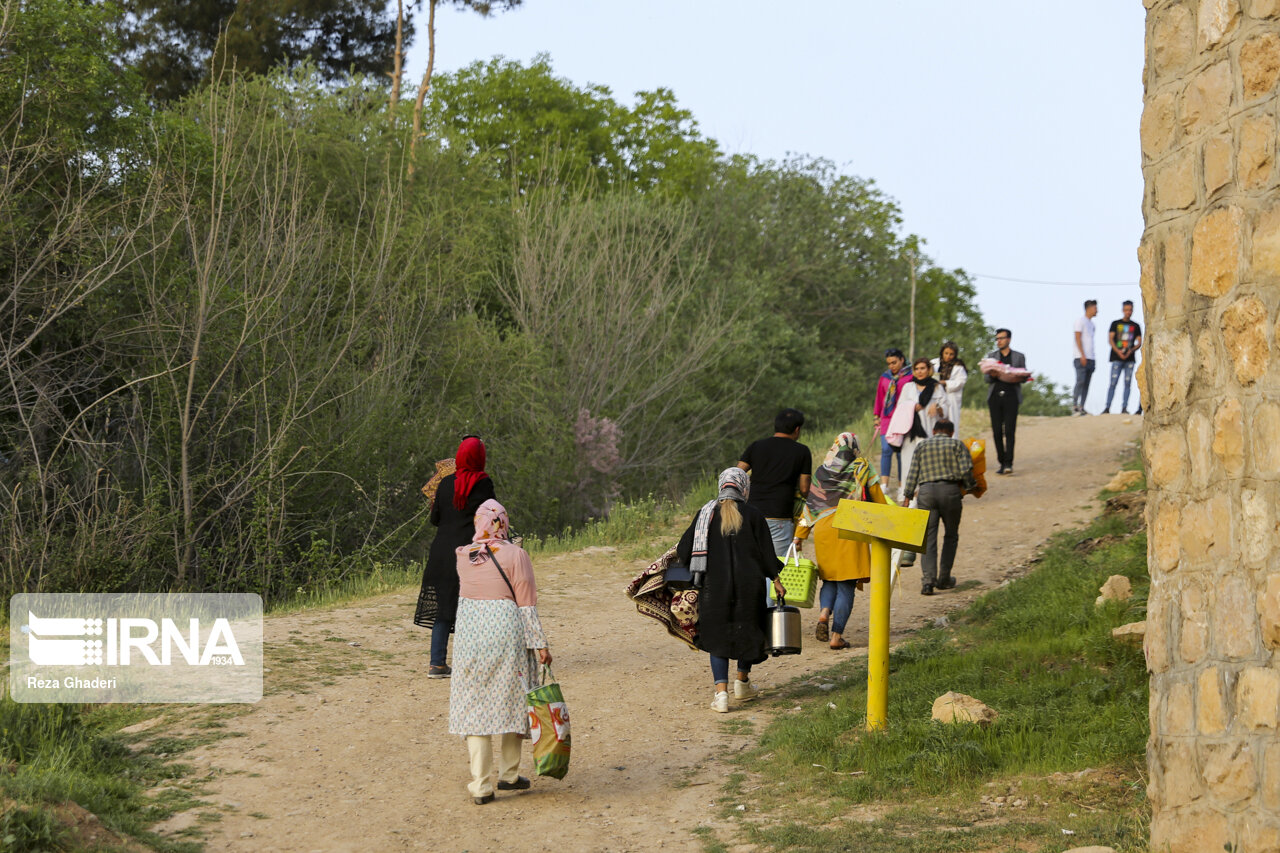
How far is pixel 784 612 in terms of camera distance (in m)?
8.52

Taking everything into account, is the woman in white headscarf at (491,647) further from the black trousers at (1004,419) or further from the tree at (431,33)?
the tree at (431,33)

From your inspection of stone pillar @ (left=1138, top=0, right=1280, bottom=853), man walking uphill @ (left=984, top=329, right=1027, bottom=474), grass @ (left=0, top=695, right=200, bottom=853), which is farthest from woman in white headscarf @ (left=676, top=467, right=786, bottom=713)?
man walking uphill @ (left=984, top=329, right=1027, bottom=474)

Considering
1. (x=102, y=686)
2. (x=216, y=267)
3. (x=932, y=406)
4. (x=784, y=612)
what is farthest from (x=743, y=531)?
(x=216, y=267)

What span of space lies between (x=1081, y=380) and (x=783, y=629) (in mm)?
14843

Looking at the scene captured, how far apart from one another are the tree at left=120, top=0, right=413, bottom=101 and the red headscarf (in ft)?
77.7

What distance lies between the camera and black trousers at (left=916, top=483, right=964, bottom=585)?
460 inches

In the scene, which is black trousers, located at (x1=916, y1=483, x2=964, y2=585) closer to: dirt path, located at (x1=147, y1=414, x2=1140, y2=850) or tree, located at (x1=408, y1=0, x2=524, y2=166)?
dirt path, located at (x1=147, y1=414, x2=1140, y2=850)

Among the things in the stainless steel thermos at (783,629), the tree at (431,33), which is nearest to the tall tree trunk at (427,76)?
the tree at (431,33)

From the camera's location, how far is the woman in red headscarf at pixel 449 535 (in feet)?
28.8

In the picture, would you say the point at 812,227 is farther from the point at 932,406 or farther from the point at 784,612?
the point at 784,612

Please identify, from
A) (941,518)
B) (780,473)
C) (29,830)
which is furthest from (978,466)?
(29,830)

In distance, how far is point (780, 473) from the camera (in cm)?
1007

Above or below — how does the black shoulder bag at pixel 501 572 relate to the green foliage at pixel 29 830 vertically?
above

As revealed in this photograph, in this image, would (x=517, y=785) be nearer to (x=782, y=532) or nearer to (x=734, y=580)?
(x=734, y=580)
